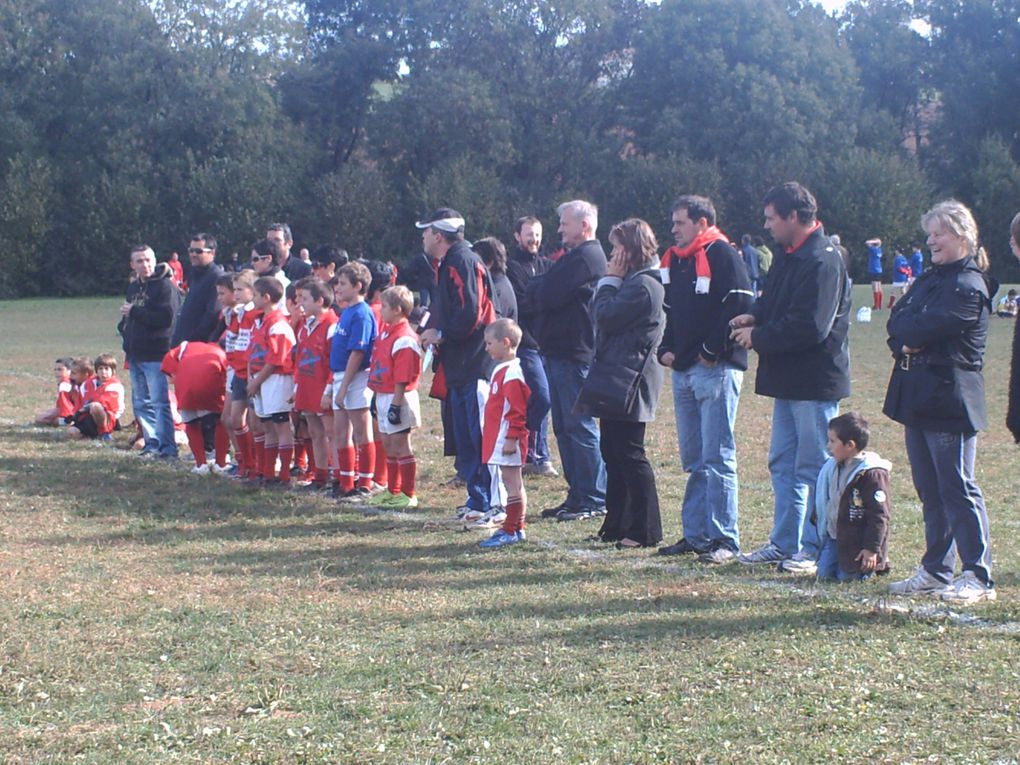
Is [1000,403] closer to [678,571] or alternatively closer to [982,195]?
[678,571]

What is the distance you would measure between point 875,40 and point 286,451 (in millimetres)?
61775

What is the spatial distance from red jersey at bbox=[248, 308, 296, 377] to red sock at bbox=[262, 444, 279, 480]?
0.66 m

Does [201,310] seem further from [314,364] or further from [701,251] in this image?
[701,251]

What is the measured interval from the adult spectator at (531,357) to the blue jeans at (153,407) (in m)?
3.50

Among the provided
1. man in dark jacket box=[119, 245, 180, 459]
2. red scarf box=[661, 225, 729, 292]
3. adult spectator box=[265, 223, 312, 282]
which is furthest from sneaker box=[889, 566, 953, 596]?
man in dark jacket box=[119, 245, 180, 459]

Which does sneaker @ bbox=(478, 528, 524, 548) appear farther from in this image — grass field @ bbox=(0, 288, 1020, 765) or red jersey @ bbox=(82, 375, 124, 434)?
red jersey @ bbox=(82, 375, 124, 434)

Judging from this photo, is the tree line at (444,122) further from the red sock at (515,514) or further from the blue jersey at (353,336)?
the red sock at (515,514)

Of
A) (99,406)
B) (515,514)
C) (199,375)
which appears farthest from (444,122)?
(515,514)

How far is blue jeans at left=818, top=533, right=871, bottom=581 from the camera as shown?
6.64 metres

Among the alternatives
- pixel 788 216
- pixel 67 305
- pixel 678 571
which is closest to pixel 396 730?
pixel 678 571

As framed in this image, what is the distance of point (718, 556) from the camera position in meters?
7.19

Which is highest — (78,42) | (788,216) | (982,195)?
(78,42)

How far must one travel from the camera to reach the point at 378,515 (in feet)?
29.3

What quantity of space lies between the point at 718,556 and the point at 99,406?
7827 millimetres
